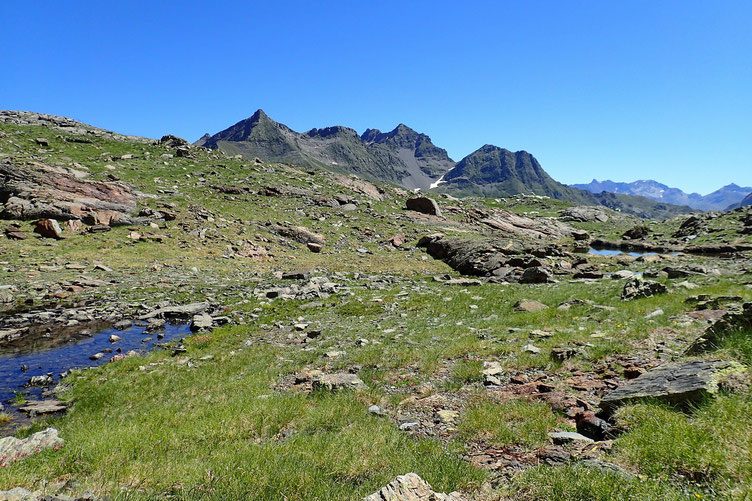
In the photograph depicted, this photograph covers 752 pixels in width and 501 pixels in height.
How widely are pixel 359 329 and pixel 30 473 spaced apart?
1310 centimetres

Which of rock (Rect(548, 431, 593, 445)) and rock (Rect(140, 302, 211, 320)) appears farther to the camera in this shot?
rock (Rect(140, 302, 211, 320))

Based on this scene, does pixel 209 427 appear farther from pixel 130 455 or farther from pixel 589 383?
pixel 589 383

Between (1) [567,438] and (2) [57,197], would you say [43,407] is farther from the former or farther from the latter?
(2) [57,197]

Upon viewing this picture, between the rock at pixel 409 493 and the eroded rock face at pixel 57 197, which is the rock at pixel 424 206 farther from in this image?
the rock at pixel 409 493

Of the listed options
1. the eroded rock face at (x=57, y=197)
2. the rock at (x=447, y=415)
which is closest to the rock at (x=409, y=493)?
the rock at (x=447, y=415)

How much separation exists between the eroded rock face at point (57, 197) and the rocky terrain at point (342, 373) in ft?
0.84

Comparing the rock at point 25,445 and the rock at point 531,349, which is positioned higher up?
the rock at point 531,349

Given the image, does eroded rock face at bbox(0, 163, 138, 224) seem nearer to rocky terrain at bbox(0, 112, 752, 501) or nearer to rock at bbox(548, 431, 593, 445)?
rocky terrain at bbox(0, 112, 752, 501)

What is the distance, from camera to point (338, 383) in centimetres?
1088

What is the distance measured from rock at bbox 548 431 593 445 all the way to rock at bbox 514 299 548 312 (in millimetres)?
12312

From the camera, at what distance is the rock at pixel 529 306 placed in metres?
18.6

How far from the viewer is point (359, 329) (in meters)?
18.0

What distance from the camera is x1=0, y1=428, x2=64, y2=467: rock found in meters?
6.69

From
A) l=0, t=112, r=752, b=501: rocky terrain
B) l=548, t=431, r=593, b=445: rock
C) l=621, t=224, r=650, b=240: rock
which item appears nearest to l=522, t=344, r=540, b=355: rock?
l=0, t=112, r=752, b=501: rocky terrain
